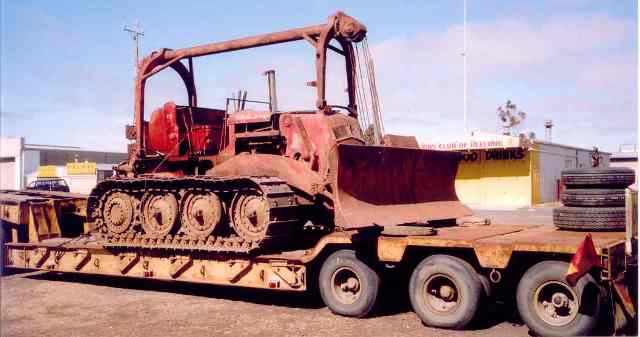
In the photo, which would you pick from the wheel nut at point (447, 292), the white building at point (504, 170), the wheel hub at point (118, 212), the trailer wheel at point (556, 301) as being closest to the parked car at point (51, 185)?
the white building at point (504, 170)

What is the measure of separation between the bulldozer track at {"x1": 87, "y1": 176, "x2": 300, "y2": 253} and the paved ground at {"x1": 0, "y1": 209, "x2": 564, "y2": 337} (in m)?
0.84

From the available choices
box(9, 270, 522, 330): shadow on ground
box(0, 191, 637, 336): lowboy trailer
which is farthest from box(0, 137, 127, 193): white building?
box(0, 191, 637, 336): lowboy trailer

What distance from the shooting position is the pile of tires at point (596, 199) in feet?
25.1

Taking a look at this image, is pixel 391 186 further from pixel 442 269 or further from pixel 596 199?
pixel 596 199

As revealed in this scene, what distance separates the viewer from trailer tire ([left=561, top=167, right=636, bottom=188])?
779cm

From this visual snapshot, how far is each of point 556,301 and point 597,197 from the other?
Result: 6.61 feet

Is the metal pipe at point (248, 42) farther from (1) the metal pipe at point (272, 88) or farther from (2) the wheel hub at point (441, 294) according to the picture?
(2) the wheel hub at point (441, 294)

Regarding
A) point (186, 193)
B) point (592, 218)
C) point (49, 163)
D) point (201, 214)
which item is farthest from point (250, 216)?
point (49, 163)

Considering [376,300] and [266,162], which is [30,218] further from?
[376,300]

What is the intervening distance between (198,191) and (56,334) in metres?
2.94

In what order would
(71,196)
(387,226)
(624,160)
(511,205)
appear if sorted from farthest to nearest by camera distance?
(624,160) → (511,205) → (71,196) → (387,226)

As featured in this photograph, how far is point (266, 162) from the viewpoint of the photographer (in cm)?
918

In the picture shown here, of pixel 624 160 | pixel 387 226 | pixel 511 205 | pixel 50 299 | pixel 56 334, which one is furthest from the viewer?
pixel 624 160

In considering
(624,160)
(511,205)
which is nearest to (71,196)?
(511,205)
